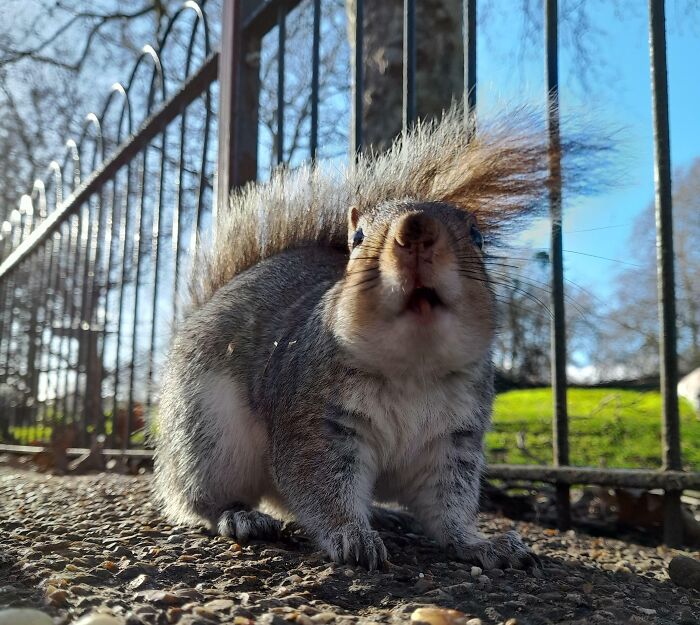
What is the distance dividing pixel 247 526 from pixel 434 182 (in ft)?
2.86

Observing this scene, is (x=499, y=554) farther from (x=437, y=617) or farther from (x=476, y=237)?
(x=476, y=237)

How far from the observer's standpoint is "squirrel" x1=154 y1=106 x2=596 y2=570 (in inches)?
47.4

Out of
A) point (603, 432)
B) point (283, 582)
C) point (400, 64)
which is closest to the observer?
point (283, 582)

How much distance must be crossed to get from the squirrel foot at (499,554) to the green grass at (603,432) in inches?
68.9

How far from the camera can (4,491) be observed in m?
2.37

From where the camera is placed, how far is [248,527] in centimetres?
A: 141

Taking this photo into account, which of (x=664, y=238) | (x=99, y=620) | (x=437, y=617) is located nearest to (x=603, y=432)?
(x=664, y=238)

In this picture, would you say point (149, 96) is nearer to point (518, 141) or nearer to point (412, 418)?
point (518, 141)

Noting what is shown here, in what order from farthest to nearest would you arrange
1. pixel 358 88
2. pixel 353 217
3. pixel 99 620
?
pixel 358 88 < pixel 353 217 < pixel 99 620

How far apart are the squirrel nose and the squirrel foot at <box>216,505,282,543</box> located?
2.23ft

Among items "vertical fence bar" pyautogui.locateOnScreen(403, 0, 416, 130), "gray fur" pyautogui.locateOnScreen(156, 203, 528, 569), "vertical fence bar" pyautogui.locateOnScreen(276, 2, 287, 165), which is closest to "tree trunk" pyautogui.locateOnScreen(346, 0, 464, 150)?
"vertical fence bar" pyautogui.locateOnScreen(276, 2, 287, 165)

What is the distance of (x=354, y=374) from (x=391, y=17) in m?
2.05

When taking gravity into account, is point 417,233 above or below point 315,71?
below

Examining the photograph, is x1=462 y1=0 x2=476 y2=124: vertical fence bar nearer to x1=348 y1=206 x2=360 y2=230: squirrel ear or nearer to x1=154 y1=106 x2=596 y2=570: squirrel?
x1=154 y1=106 x2=596 y2=570: squirrel
